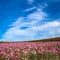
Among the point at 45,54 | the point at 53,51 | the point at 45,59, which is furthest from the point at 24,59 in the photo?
the point at 53,51

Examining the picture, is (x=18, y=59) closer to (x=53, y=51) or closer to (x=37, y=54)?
(x=37, y=54)

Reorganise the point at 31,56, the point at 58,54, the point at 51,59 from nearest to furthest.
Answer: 1. the point at 51,59
2. the point at 31,56
3. the point at 58,54

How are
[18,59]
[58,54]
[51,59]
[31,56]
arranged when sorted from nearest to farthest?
[18,59]
[51,59]
[31,56]
[58,54]

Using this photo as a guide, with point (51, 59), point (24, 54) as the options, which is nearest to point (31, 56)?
point (24, 54)

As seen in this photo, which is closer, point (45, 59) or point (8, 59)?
point (8, 59)

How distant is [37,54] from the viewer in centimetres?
837

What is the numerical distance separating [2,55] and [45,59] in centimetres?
148

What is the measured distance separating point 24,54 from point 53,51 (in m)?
1.51

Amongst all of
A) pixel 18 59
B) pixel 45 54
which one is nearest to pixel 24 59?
pixel 18 59

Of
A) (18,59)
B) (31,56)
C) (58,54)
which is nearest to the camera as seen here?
(18,59)

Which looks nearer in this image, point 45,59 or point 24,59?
point 24,59

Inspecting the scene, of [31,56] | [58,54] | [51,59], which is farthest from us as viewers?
[58,54]

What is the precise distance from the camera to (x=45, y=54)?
8312 millimetres

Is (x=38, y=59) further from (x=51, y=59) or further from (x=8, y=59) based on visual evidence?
(x=8, y=59)
